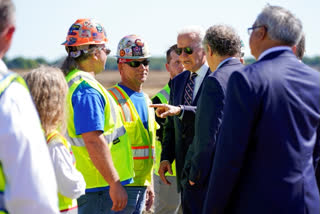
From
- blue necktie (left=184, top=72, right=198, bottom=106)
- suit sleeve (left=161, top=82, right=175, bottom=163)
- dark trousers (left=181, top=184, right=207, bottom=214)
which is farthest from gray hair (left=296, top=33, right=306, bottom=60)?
dark trousers (left=181, top=184, right=207, bottom=214)

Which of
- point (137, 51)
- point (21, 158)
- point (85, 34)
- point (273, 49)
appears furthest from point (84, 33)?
point (21, 158)

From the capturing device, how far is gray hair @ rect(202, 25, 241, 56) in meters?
3.83

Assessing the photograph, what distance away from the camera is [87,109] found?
3.62m

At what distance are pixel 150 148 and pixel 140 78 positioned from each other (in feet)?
2.29

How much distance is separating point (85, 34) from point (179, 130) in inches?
51.7

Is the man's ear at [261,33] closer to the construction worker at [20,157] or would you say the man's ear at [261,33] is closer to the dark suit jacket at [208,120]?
the dark suit jacket at [208,120]

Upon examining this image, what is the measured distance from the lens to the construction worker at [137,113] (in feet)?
14.5

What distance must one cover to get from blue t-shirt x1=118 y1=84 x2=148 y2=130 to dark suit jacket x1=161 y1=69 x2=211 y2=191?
0.31 meters

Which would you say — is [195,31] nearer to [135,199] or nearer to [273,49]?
[135,199]

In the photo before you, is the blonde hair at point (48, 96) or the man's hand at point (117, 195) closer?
the blonde hair at point (48, 96)

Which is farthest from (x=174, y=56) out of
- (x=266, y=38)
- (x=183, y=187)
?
(x=266, y=38)

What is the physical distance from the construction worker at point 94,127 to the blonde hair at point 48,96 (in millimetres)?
600

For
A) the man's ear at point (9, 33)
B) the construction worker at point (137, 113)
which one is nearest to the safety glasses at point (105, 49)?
the construction worker at point (137, 113)

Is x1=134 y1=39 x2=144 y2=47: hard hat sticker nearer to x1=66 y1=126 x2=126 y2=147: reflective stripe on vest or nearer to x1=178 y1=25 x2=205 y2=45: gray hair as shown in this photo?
x1=178 y1=25 x2=205 y2=45: gray hair
